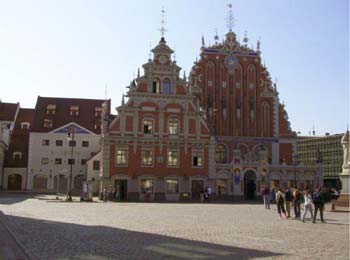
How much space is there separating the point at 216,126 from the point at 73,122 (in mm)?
24526

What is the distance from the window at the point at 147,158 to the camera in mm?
54000

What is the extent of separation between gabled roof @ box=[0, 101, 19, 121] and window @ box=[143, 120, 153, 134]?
34.7 metres

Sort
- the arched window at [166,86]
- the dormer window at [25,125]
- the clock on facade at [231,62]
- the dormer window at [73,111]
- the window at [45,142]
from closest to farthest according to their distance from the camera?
the arched window at [166,86] → the clock on facade at [231,62] → the window at [45,142] → the dormer window at [73,111] → the dormer window at [25,125]

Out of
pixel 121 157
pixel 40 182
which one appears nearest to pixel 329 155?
pixel 40 182

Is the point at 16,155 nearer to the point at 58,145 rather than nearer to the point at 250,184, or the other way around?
the point at 58,145

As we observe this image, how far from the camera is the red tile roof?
7369cm

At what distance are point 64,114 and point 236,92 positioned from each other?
28.0 m

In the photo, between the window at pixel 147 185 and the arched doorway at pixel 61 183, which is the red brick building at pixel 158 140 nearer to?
the window at pixel 147 185

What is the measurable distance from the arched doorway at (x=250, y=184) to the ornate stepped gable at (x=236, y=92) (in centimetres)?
585

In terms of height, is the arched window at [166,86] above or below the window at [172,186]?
above

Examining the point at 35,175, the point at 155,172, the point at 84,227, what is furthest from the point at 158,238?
the point at 35,175

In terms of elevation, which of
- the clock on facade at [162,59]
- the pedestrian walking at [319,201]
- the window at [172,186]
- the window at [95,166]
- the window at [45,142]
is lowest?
the pedestrian walking at [319,201]

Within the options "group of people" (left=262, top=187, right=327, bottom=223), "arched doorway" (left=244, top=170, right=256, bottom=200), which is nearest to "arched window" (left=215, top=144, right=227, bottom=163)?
"arched doorway" (left=244, top=170, right=256, bottom=200)

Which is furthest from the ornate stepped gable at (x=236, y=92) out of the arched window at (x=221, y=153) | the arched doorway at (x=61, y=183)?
the arched doorway at (x=61, y=183)
